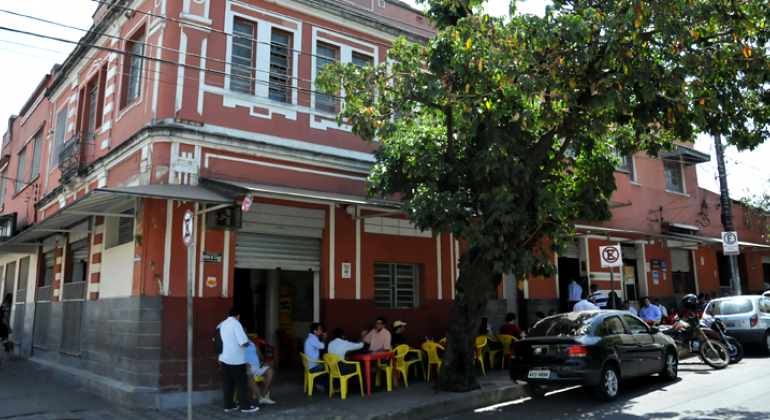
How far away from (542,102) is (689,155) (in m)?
16.2

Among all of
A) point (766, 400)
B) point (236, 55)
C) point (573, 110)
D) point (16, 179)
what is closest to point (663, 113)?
point (573, 110)

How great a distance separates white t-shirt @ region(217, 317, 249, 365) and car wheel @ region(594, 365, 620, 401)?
5.67 m

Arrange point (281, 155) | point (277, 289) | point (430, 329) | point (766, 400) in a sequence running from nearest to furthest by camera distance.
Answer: point (766, 400)
point (281, 155)
point (430, 329)
point (277, 289)

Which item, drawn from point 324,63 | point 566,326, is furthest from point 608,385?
point 324,63

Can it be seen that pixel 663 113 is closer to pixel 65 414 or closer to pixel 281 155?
pixel 281 155

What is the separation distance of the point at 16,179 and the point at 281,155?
15.1 metres

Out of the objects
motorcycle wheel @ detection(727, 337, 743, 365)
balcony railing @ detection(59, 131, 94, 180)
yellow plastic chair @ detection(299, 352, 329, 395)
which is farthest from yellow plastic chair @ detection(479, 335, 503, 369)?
balcony railing @ detection(59, 131, 94, 180)

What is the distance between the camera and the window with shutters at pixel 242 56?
454 inches

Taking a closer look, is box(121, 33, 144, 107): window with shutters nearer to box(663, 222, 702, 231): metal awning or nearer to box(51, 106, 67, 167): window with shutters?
box(51, 106, 67, 167): window with shutters

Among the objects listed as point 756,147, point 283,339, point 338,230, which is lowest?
point 283,339

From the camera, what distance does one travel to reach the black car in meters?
9.00

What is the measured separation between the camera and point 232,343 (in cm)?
885

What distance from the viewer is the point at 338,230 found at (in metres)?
12.0

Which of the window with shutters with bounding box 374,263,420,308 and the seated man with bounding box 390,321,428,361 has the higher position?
the window with shutters with bounding box 374,263,420,308
